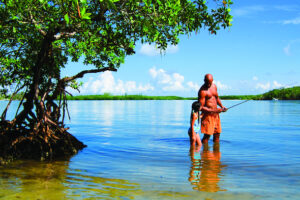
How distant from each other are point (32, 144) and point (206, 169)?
4563 millimetres

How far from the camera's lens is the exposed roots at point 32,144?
836cm

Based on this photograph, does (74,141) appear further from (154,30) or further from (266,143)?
(266,143)

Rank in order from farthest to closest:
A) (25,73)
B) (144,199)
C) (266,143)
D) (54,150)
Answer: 1. (266,143)
2. (25,73)
3. (54,150)
4. (144,199)

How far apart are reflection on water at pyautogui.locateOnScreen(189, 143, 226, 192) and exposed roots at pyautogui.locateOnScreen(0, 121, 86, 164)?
3.51 meters

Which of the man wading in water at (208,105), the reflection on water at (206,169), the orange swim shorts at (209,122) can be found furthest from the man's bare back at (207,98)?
the reflection on water at (206,169)

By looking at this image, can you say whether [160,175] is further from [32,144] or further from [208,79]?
[32,144]

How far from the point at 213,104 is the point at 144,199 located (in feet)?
15.4

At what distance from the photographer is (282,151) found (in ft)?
32.7

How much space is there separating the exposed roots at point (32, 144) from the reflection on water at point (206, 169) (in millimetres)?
3507

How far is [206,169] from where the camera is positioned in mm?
7082

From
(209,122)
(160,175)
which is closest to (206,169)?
(160,175)

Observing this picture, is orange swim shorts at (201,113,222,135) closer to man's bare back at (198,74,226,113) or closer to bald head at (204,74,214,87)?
man's bare back at (198,74,226,113)

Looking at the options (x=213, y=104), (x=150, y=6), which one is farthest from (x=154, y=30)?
(x=213, y=104)

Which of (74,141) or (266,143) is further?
(266,143)
